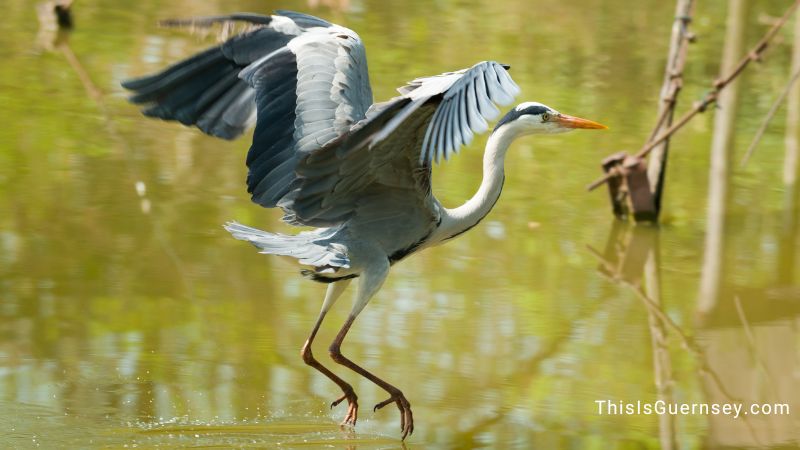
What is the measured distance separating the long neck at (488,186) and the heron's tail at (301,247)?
1.71 feet

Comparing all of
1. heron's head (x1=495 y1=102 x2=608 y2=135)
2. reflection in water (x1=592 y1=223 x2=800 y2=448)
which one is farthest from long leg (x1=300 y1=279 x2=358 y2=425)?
reflection in water (x1=592 y1=223 x2=800 y2=448)

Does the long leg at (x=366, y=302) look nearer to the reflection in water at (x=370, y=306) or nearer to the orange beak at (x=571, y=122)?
the reflection in water at (x=370, y=306)

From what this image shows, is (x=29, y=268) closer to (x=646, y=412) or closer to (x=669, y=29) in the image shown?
(x=646, y=412)

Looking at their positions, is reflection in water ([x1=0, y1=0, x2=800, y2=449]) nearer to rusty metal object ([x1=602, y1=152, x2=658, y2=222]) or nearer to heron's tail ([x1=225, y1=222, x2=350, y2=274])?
rusty metal object ([x1=602, y1=152, x2=658, y2=222])

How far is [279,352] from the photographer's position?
574 cm

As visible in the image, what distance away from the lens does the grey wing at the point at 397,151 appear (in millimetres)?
4051

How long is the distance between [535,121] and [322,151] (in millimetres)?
1227

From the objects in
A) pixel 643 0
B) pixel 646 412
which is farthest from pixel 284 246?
pixel 643 0

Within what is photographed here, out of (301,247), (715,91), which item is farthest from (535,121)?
(715,91)

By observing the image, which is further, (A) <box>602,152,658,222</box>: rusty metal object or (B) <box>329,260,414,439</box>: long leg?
(A) <box>602,152,658,222</box>: rusty metal object

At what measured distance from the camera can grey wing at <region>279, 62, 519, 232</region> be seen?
13.3ft

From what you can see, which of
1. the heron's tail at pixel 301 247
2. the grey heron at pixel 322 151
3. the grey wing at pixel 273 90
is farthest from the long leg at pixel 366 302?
the grey wing at pixel 273 90

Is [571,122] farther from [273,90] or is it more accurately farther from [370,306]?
[370,306]

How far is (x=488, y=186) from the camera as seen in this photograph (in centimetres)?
536
